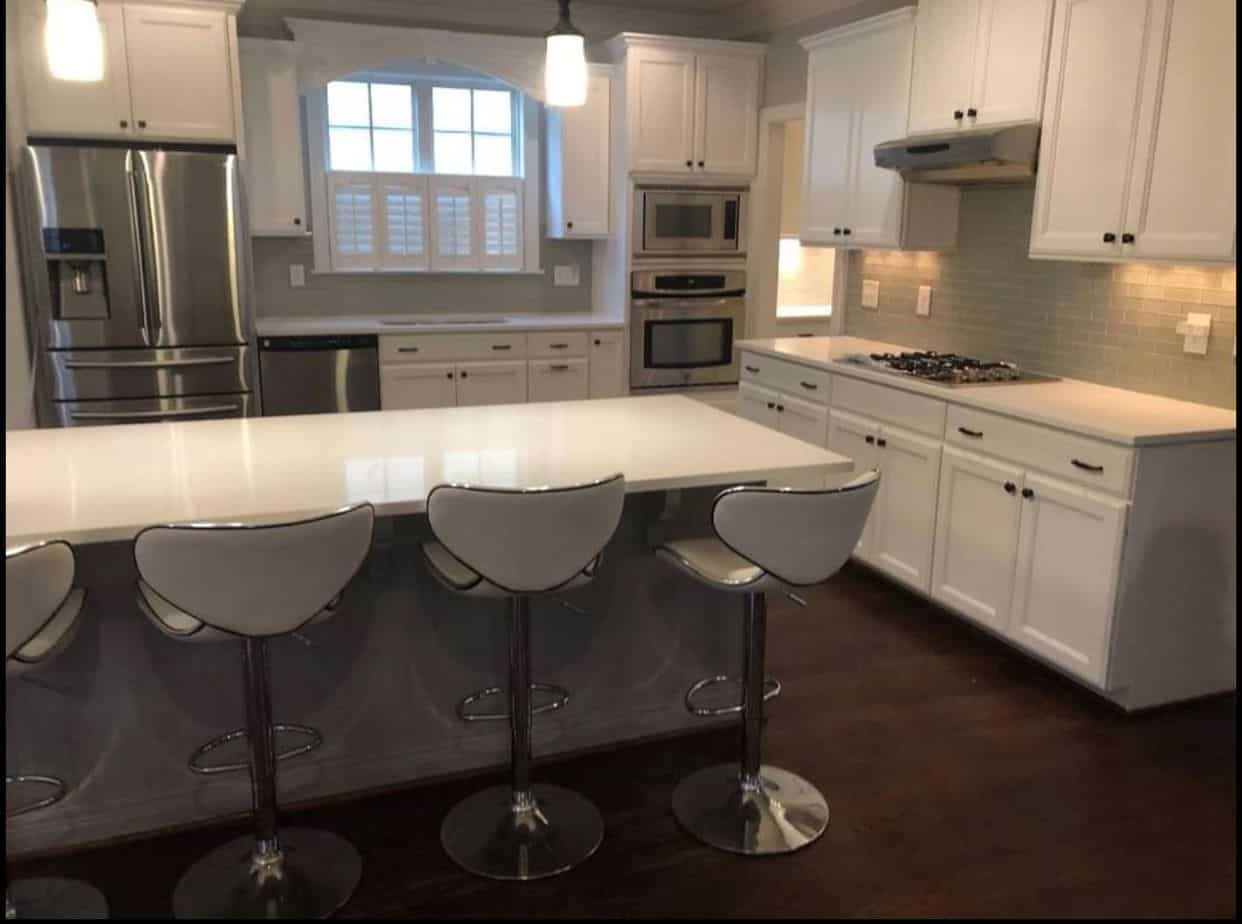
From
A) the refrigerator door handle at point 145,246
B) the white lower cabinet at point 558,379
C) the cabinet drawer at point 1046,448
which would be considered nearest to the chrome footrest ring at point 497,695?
the cabinet drawer at point 1046,448

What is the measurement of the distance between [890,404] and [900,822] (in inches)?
68.8

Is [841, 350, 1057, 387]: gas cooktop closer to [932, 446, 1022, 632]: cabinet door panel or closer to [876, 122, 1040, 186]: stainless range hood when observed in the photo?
[932, 446, 1022, 632]: cabinet door panel

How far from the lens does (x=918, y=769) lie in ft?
8.75

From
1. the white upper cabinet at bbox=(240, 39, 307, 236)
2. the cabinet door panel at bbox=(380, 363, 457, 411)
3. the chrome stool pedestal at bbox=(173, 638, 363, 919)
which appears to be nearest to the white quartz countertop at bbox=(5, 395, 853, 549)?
the chrome stool pedestal at bbox=(173, 638, 363, 919)

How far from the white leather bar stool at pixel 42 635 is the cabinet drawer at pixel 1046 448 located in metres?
2.64

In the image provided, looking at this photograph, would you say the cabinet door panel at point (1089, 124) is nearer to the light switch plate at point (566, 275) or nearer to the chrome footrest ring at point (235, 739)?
the chrome footrest ring at point (235, 739)

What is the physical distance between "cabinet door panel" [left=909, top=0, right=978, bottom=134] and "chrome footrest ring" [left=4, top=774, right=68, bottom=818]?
355 cm

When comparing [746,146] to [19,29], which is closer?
[19,29]

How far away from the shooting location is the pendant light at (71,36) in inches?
88.7

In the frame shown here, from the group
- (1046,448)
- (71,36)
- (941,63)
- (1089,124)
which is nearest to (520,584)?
(71,36)

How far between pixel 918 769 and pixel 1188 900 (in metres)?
0.69

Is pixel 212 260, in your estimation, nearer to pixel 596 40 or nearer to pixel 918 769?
pixel 596 40

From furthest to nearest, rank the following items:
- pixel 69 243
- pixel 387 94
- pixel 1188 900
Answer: pixel 387 94, pixel 69 243, pixel 1188 900

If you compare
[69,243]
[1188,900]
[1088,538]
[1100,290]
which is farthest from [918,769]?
[69,243]
